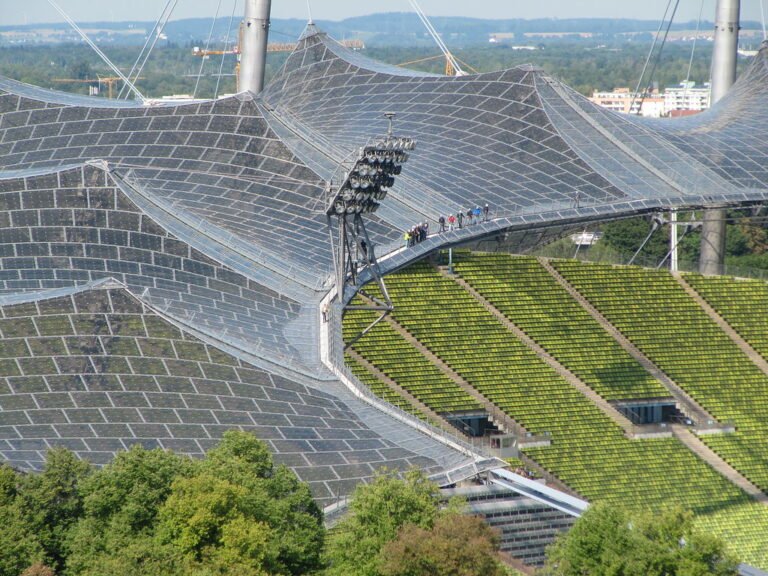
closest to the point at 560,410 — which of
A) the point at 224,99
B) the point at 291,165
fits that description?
the point at 291,165

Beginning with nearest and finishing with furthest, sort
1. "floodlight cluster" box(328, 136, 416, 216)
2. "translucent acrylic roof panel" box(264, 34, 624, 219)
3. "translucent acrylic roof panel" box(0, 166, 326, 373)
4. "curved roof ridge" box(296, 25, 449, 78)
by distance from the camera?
"translucent acrylic roof panel" box(0, 166, 326, 373), "floodlight cluster" box(328, 136, 416, 216), "translucent acrylic roof panel" box(264, 34, 624, 219), "curved roof ridge" box(296, 25, 449, 78)

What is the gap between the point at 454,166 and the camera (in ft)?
250

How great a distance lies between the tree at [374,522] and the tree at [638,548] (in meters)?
3.55

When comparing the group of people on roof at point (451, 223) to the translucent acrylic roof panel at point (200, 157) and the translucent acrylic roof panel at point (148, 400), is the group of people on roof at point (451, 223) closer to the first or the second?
the translucent acrylic roof panel at point (200, 157)

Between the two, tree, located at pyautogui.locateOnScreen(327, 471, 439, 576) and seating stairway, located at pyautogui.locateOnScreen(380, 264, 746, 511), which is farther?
seating stairway, located at pyautogui.locateOnScreen(380, 264, 746, 511)

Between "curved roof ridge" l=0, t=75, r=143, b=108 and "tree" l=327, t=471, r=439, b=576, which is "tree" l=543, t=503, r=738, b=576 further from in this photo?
"curved roof ridge" l=0, t=75, r=143, b=108

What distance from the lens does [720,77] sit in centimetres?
9569

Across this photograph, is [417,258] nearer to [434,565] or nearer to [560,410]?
[560,410]

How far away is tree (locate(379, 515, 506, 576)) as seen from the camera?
36.7 meters

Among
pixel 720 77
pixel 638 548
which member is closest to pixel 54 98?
pixel 720 77

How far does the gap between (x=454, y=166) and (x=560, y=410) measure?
15461 millimetres

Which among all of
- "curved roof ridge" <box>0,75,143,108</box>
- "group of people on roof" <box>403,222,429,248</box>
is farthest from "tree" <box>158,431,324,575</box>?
"curved roof ridge" <box>0,75,143,108</box>

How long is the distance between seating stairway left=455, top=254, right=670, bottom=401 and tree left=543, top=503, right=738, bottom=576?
27081 mm

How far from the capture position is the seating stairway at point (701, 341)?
6606 centimetres
